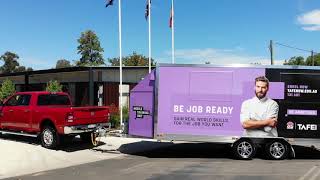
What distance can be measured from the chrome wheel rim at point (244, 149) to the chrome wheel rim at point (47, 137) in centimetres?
657

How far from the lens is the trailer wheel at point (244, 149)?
15750 millimetres

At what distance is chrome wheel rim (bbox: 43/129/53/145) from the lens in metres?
17.9

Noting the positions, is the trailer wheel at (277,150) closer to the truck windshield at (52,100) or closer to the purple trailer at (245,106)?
the purple trailer at (245,106)

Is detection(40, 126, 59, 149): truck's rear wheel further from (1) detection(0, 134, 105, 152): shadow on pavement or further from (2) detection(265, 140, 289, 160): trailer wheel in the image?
(2) detection(265, 140, 289, 160): trailer wheel

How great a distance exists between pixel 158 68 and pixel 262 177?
5.43 m

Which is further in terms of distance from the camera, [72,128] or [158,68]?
[72,128]

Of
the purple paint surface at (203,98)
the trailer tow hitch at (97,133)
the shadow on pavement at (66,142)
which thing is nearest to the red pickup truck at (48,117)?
the trailer tow hitch at (97,133)

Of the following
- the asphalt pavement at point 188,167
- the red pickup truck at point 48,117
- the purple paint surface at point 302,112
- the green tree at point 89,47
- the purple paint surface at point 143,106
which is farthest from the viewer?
the green tree at point 89,47

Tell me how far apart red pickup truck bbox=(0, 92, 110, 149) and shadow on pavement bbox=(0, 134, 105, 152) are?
429 millimetres

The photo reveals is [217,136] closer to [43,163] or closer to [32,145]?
[43,163]

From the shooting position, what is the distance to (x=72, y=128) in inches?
685

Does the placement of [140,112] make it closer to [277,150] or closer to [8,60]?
[277,150]

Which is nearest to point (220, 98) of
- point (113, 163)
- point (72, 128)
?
point (113, 163)

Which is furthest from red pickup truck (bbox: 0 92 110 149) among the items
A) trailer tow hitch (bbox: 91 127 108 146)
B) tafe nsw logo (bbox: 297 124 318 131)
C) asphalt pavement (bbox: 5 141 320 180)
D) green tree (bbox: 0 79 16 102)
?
green tree (bbox: 0 79 16 102)
